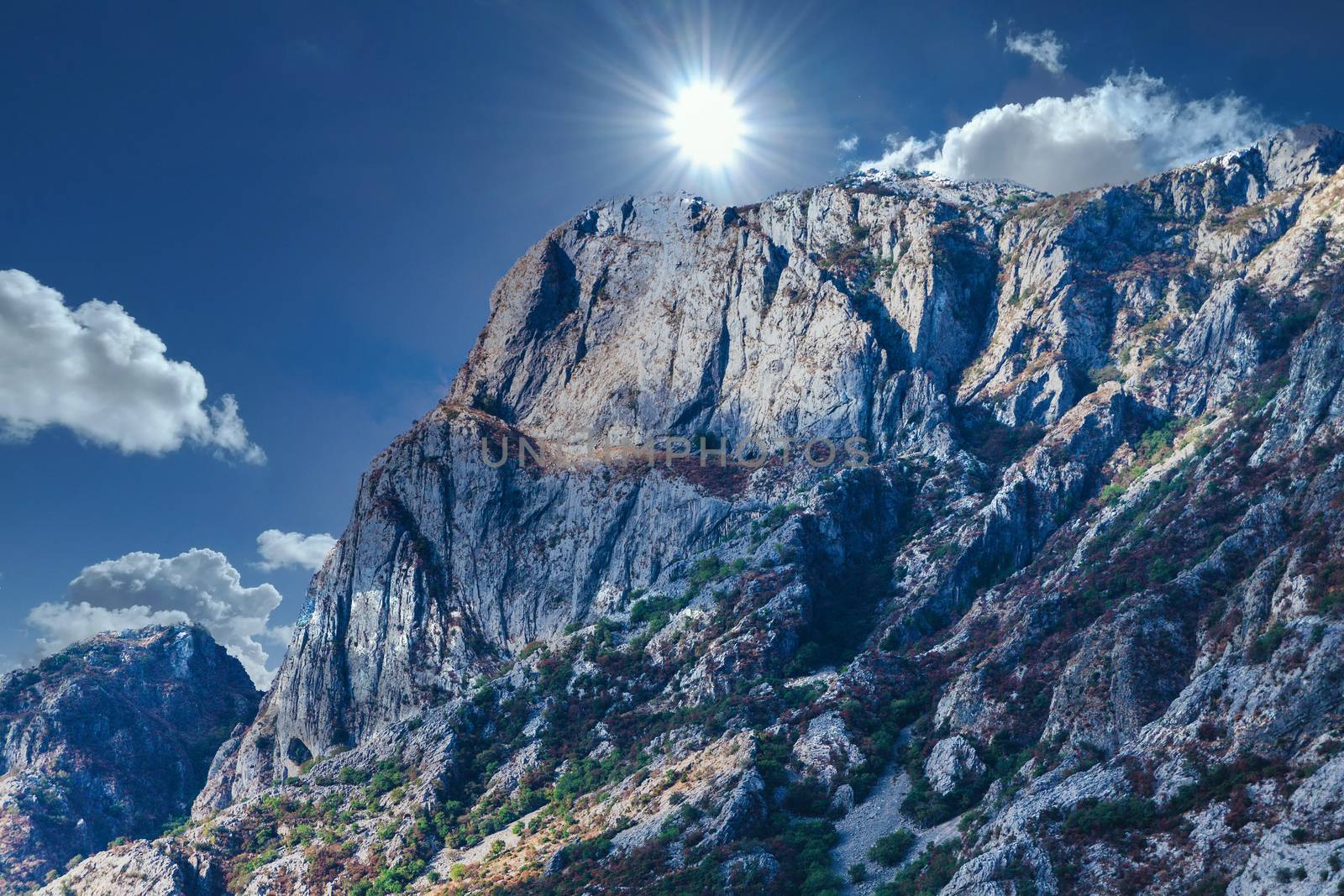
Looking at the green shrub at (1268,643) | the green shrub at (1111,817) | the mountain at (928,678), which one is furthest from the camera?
the green shrub at (1268,643)

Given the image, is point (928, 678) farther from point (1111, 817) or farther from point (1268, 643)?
point (1268, 643)

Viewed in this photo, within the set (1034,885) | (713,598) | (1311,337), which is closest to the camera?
(1034,885)

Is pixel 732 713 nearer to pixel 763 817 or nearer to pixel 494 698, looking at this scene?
pixel 763 817

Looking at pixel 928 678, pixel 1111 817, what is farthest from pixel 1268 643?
pixel 928 678

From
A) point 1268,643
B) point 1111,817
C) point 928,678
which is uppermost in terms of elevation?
point 928,678

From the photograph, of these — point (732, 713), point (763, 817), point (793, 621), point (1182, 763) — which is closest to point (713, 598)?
point (793, 621)

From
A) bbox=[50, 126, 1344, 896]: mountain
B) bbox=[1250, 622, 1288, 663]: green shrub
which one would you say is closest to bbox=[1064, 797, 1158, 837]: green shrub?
bbox=[50, 126, 1344, 896]: mountain

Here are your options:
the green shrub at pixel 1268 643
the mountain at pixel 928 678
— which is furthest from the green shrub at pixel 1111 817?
the green shrub at pixel 1268 643

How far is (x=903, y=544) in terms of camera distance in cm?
17825

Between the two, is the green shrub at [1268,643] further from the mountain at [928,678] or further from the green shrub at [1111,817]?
the green shrub at [1111,817]

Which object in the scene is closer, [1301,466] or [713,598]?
[1301,466]

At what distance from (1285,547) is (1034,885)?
43328 mm

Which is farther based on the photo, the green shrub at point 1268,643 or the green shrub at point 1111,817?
the green shrub at point 1268,643

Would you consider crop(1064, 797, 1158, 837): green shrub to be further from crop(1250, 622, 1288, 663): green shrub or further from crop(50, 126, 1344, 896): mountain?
crop(1250, 622, 1288, 663): green shrub
